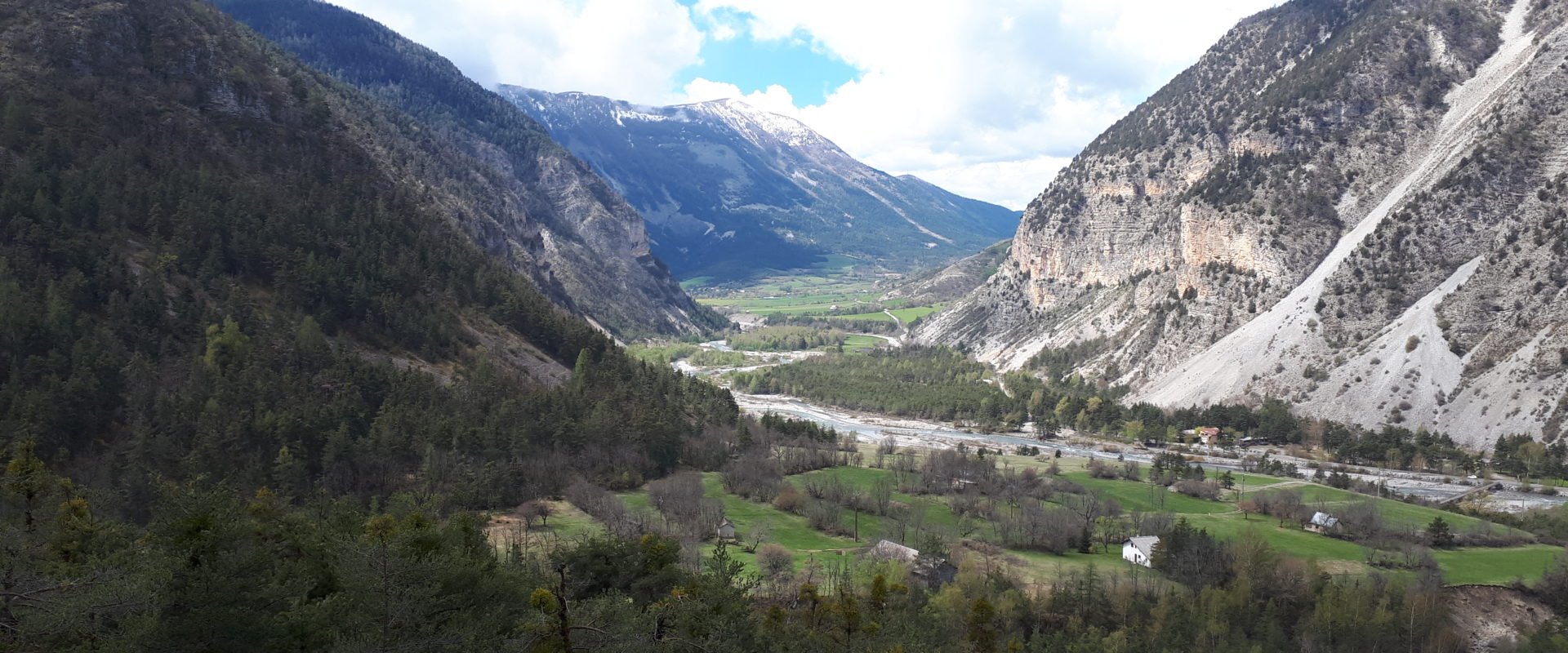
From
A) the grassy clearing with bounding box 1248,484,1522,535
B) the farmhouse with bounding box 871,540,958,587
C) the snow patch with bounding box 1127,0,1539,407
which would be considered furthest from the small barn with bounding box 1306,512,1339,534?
the snow patch with bounding box 1127,0,1539,407

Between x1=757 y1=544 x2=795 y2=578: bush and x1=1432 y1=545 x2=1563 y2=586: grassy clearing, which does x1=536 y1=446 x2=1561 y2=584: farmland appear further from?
x1=757 y1=544 x2=795 y2=578: bush

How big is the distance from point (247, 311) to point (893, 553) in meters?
54.6

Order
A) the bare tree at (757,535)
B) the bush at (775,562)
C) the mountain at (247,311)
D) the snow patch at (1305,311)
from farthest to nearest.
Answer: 1. the snow patch at (1305,311)
2. the bare tree at (757,535)
3. the mountain at (247,311)
4. the bush at (775,562)

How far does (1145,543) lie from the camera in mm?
66062

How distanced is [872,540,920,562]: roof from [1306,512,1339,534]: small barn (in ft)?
125

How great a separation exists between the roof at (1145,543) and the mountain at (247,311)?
4034cm

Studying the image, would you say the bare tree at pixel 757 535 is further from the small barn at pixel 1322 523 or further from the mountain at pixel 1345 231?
the mountain at pixel 1345 231

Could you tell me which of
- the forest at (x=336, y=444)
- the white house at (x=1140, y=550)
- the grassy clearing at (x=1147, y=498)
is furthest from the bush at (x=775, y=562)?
the grassy clearing at (x=1147, y=498)

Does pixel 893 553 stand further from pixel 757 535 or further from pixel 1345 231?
pixel 1345 231

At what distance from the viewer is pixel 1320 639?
2121 inches

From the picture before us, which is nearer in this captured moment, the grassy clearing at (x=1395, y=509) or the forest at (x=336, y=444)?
the forest at (x=336, y=444)

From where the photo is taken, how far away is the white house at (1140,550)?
64.8 metres

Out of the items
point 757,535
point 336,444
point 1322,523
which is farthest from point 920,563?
point 1322,523

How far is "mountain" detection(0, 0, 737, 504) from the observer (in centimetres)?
5553
